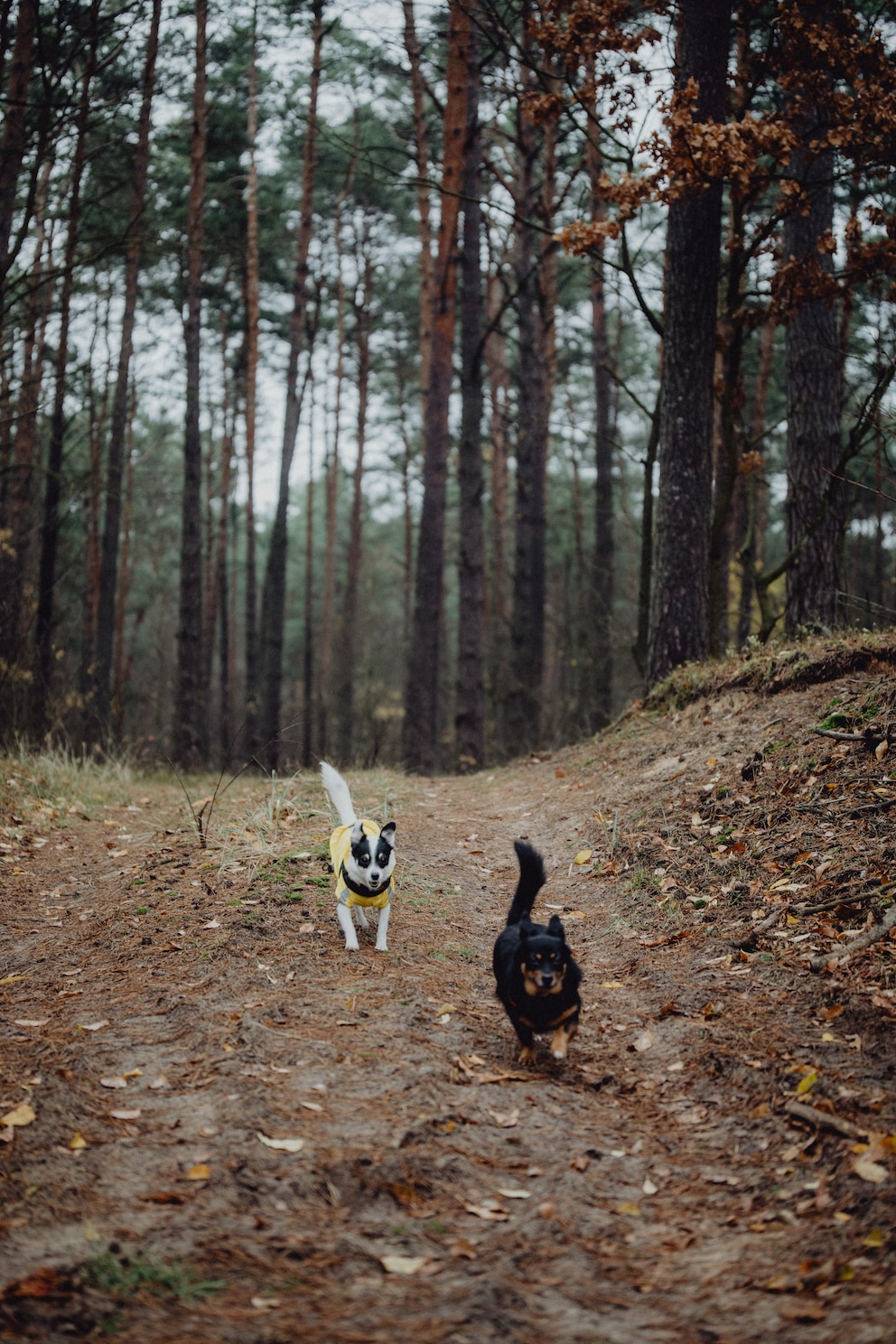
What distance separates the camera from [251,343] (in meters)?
22.0

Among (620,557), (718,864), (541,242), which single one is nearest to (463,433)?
(541,242)

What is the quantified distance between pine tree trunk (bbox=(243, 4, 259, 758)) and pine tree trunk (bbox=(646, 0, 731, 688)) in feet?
35.8

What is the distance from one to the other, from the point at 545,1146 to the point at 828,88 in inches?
382

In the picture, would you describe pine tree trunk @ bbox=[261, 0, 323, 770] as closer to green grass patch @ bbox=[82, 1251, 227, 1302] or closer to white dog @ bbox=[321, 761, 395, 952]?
white dog @ bbox=[321, 761, 395, 952]

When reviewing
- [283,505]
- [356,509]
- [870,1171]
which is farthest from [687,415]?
[356,509]

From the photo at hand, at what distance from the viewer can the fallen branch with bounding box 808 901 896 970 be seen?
419 cm

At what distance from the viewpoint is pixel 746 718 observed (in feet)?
24.5

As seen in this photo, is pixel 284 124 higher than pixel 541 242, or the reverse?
pixel 284 124

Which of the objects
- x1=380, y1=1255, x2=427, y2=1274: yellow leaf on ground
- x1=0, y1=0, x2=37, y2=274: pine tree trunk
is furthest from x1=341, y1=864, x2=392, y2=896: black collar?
x1=0, y1=0, x2=37, y2=274: pine tree trunk

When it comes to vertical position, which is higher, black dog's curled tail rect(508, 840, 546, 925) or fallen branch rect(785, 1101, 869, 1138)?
black dog's curled tail rect(508, 840, 546, 925)

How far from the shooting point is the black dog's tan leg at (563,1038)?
3.76 metres

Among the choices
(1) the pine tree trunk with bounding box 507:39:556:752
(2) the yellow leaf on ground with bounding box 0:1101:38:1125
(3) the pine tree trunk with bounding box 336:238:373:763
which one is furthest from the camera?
(3) the pine tree trunk with bounding box 336:238:373:763

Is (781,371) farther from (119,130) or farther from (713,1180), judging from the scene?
(713,1180)

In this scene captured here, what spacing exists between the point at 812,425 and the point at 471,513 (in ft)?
17.2
